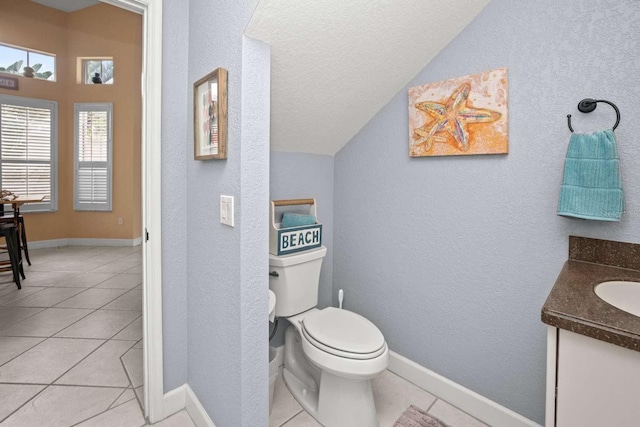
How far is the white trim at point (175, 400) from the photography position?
1590 mm

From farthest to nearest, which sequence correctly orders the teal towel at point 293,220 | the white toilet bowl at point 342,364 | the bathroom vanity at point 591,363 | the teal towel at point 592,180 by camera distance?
the teal towel at point 293,220 < the white toilet bowl at point 342,364 < the teal towel at point 592,180 < the bathroom vanity at point 591,363

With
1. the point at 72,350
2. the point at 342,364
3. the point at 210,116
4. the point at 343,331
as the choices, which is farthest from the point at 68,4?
the point at 342,364

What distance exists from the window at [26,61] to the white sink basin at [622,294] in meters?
6.73

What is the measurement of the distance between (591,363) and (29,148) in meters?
6.53

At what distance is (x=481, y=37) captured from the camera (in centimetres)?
154

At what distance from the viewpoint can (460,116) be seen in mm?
1595

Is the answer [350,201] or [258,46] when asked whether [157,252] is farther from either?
[350,201]

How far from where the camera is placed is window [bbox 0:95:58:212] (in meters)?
4.65

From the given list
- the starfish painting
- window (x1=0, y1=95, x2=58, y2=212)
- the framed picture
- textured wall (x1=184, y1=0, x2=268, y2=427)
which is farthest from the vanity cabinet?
window (x1=0, y1=95, x2=58, y2=212)

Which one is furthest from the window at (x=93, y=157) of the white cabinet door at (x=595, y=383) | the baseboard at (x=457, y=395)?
the white cabinet door at (x=595, y=383)

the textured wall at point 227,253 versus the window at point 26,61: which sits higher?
the window at point 26,61

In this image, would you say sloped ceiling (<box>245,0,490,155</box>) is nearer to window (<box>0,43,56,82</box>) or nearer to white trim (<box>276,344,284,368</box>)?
white trim (<box>276,344,284,368</box>)

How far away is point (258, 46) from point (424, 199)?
1.14 metres

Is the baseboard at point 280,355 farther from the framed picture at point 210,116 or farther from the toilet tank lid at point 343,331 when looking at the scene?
the framed picture at point 210,116
